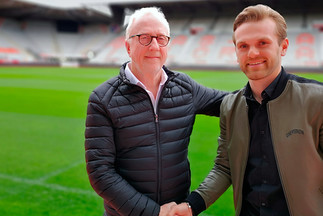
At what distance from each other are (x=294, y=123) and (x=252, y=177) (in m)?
0.39

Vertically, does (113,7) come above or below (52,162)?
above

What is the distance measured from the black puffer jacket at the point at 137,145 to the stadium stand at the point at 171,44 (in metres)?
22.8

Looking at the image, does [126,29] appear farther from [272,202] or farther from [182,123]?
[272,202]

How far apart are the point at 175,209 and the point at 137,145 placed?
43 cm

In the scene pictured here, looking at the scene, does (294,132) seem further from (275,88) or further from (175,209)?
(175,209)

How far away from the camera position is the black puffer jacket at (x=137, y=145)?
5.72 ft

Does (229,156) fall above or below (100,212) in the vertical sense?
above

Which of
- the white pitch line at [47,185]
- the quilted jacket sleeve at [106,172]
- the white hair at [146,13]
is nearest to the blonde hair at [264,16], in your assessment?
the white hair at [146,13]

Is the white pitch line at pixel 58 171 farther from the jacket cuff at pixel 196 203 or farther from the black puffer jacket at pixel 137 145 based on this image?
the jacket cuff at pixel 196 203

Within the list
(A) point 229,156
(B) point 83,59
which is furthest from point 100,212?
(B) point 83,59

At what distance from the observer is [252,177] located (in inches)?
67.9

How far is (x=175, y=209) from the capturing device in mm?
1800

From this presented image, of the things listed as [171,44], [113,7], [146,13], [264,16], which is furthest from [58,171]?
[113,7]

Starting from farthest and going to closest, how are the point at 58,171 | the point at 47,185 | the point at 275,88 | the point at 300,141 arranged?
the point at 58,171 < the point at 47,185 < the point at 275,88 < the point at 300,141
